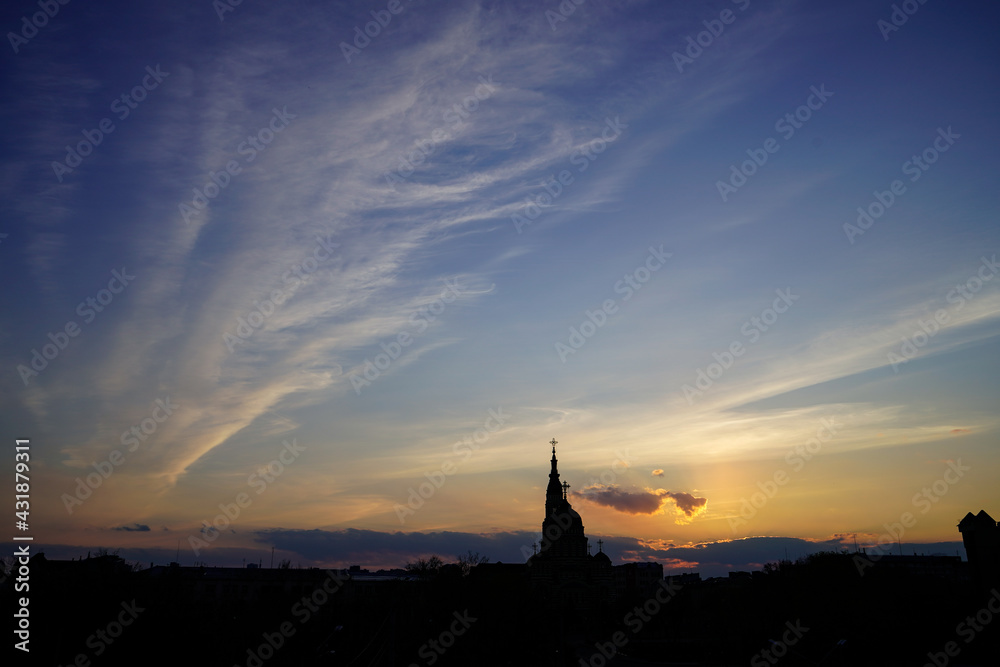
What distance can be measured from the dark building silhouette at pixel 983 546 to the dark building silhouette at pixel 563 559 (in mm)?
64801

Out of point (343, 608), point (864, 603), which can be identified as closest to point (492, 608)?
point (343, 608)

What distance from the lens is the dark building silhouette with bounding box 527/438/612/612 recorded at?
423 ft

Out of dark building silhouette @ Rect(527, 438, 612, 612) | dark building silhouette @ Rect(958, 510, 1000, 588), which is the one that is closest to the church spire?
dark building silhouette @ Rect(527, 438, 612, 612)

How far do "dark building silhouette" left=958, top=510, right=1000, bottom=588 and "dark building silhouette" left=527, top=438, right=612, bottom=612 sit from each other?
6480cm

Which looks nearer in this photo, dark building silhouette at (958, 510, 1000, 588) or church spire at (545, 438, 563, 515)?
dark building silhouette at (958, 510, 1000, 588)

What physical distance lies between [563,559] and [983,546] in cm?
7073

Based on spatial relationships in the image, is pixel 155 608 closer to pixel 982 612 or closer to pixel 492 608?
pixel 492 608

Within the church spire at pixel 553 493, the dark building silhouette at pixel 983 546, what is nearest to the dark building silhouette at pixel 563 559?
the church spire at pixel 553 493

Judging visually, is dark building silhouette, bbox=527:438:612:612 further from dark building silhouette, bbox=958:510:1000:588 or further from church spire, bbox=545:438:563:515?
dark building silhouette, bbox=958:510:1000:588

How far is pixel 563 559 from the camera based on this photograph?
13112 cm

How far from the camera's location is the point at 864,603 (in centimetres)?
6619

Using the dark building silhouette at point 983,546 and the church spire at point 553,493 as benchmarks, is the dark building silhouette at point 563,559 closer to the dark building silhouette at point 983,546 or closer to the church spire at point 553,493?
the church spire at point 553,493

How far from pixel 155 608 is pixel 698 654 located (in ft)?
205

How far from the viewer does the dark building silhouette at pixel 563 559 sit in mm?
129000
